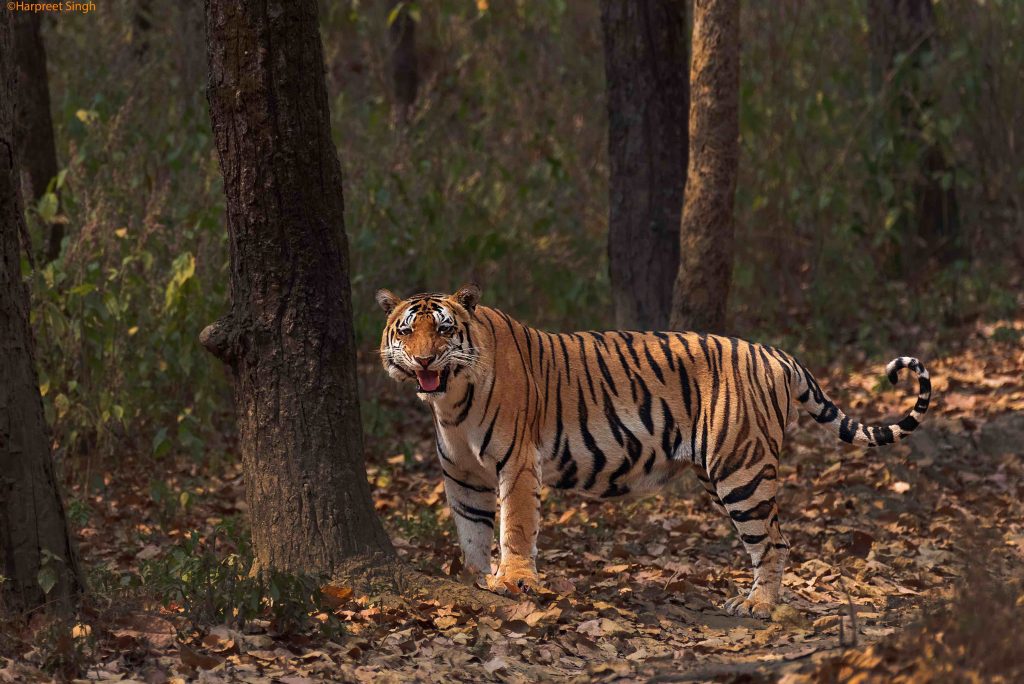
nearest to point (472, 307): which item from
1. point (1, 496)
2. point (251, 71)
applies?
point (251, 71)

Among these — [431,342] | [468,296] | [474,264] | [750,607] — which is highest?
[474,264]

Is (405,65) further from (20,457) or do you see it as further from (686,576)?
(20,457)

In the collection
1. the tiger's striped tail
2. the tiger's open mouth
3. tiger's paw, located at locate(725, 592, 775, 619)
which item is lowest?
tiger's paw, located at locate(725, 592, 775, 619)

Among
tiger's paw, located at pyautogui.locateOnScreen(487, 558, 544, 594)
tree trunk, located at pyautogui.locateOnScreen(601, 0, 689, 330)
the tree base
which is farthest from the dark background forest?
tree trunk, located at pyautogui.locateOnScreen(601, 0, 689, 330)

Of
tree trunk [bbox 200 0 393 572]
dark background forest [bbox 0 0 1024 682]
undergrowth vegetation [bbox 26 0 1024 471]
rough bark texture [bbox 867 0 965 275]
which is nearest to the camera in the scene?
dark background forest [bbox 0 0 1024 682]

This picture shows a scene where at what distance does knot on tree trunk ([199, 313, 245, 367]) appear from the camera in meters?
5.58

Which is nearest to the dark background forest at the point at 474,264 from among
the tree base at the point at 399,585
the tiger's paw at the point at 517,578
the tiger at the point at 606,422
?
the tree base at the point at 399,585

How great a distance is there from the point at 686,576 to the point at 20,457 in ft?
10.9

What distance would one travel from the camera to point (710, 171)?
7695 mm

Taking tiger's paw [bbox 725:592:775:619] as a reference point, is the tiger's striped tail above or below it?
above

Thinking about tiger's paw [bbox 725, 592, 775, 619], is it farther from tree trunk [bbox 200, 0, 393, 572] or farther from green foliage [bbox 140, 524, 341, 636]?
green foliage [bbox 140, 524, 341, 636]

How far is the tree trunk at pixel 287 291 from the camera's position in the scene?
545 centimetres

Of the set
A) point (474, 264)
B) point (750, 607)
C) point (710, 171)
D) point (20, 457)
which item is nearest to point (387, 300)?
point (20, 457)

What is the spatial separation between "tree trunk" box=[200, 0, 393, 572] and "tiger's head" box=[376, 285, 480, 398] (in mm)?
268
